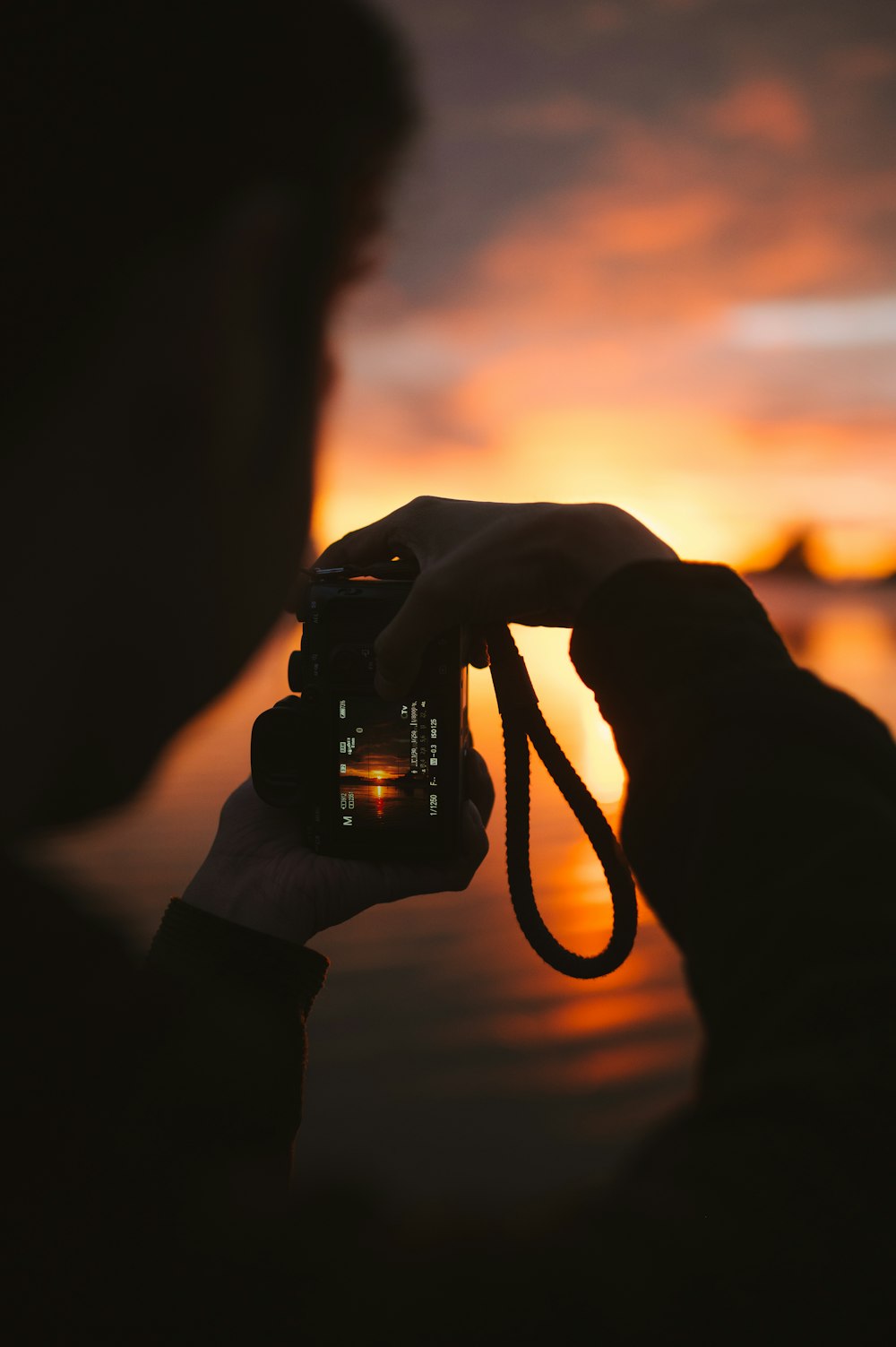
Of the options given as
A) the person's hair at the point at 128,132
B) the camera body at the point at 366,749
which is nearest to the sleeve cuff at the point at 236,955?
the camera body at the point at 366,749

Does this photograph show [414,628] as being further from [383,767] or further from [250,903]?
[250,903]

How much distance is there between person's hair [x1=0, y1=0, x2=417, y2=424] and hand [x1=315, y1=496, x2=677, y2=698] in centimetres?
52

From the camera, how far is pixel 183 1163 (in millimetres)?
484

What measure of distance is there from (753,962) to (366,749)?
2.69ft

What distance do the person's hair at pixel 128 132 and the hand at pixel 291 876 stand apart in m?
0.96

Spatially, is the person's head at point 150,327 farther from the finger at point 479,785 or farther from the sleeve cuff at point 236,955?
the finger at point 479,785

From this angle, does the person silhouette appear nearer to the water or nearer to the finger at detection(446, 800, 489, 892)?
the finger at detection(446, 800, 489, 892)

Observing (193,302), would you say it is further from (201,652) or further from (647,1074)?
(647,1074)

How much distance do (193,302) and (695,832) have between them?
497mm

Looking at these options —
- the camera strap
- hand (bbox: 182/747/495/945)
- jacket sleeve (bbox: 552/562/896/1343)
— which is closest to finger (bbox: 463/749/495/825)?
hand (bbox: 182/747/495/945)

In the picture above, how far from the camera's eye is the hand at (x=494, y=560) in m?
1.02

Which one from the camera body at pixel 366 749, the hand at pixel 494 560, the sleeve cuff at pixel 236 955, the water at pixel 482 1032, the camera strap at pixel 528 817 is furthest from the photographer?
the water at pixel 482 1032

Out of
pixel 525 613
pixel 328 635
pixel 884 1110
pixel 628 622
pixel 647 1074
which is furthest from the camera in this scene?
pixel 647 1074

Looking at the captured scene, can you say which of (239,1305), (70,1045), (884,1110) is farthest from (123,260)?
(884,1110)
